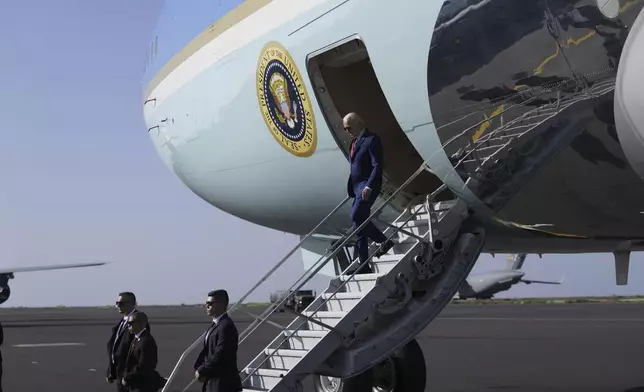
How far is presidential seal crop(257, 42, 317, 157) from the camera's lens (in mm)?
8297

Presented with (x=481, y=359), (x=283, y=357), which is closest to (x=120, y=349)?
(x=283, y=357)

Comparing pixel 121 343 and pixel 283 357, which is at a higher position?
pixel 121 343

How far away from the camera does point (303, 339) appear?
759 centimetres

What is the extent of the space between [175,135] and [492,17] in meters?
6.07

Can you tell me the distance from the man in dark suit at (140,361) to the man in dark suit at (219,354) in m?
0.69

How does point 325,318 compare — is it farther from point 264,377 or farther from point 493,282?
point 493,282

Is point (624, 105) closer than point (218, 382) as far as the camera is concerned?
Yes

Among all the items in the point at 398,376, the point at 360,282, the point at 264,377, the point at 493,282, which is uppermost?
the point at 360,282

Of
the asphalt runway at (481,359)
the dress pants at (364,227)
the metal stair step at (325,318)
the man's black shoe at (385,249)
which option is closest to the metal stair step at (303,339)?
the metal stair step at (325,318)

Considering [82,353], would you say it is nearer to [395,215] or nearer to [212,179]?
[212,179]

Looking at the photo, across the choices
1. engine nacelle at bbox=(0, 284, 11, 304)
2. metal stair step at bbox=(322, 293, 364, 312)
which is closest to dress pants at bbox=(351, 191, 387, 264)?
metal stair step at bbox=(322, 293, 364, 312)

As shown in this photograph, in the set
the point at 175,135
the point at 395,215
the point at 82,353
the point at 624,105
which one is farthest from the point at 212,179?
the point at 82,353

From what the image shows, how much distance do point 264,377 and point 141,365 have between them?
1047 mm

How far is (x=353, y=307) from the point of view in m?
7.25
